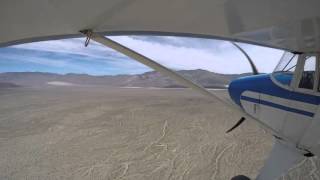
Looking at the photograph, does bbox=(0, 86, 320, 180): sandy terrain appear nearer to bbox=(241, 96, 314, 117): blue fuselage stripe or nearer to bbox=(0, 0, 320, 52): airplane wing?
bbox=(241, 96, 314, 117): blue fuselage stripe

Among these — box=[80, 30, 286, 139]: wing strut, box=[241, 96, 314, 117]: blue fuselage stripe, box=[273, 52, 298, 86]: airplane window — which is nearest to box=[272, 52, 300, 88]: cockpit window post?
box=[273, 52, 298, 86]: airplane window

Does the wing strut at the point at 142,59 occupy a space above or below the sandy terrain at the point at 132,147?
above

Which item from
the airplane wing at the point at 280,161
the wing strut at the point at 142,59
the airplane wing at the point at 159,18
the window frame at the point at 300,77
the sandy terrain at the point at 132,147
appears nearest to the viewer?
the airplane wing at the point at 159,18

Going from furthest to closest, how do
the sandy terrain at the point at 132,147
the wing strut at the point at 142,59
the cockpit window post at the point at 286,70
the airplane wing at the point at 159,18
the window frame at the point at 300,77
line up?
the sandy terrain at the point at 132,147 < the cockpit window post at the point at 286,70 < the window frame at the point at 300,77 < the wing strut at the point at 142,59 < the airplane wing at the point at 159,18

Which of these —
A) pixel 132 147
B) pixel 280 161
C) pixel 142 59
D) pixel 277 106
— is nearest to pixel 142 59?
pixel 142 59

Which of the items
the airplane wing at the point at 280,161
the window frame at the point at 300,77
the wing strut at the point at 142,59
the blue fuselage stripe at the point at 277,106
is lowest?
the airplane wing at the point at 280,161

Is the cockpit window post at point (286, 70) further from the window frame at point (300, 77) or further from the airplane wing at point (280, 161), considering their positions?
the airplane wing at point (280, 161)

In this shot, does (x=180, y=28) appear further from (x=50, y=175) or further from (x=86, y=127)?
(x=86, y=127)

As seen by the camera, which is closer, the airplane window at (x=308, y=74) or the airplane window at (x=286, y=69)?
the airplane window at (x=308, y=74)

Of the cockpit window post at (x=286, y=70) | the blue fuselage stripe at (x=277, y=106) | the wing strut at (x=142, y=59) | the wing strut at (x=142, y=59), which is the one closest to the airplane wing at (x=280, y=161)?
the blue fuselage stripe at (x=277, y=106)
